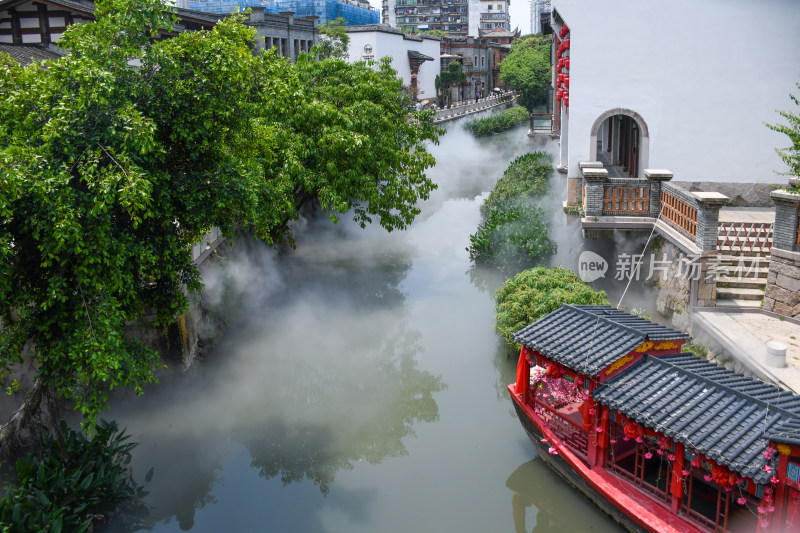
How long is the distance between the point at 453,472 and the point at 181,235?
5.64 metres

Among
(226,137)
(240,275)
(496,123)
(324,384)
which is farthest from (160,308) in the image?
(496,123)

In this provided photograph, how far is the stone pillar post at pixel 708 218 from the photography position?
12370 mm

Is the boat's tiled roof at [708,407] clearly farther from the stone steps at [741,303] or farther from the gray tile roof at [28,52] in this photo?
the gray tile roof at [28,52]

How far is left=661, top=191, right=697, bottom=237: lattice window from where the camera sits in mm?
13312

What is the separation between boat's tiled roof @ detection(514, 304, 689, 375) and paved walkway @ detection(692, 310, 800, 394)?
174 cm

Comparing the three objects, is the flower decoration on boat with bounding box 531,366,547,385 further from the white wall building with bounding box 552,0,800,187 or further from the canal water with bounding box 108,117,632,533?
the white wall building with bounding box 552,0,800,187

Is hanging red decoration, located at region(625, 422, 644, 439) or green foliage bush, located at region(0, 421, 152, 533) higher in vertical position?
hanging red decoration, located at region(625, 422, 644, 439)

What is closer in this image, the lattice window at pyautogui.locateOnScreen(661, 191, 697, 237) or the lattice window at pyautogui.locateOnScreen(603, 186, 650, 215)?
the lattice window at pyautogui.locateOnScreen(661, 191, 697, 237)

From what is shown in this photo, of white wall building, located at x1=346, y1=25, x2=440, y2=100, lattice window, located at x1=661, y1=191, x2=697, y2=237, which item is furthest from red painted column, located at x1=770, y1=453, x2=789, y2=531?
white wall building, located at x1=346, y1=25, x2=440, y2=100

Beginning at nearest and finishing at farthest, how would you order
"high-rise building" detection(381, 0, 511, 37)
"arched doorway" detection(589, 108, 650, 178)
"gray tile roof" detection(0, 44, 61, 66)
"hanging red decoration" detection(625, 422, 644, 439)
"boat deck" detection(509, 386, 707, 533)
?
"boat deck" detection(509, 386, 707, 533) < "hanging red decoration" detection(625, 422, 644, 439) < "arched doorway" detection(589, 108, 650, 178) < "gray tile roof" detection(0, 44, 61, 66) < "high-rise building" detection(381, 0, 511, 37)

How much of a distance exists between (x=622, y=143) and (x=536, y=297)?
1133 cm

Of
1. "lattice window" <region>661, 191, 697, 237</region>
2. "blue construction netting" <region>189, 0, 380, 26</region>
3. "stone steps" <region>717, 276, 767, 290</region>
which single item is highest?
"blue construction netting" <region>189, 0, 380, 26</region>

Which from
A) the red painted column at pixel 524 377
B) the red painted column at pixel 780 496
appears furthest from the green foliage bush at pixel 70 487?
the red painted column at pixel 780 496

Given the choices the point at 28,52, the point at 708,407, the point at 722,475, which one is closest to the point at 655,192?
the point at 708,407
